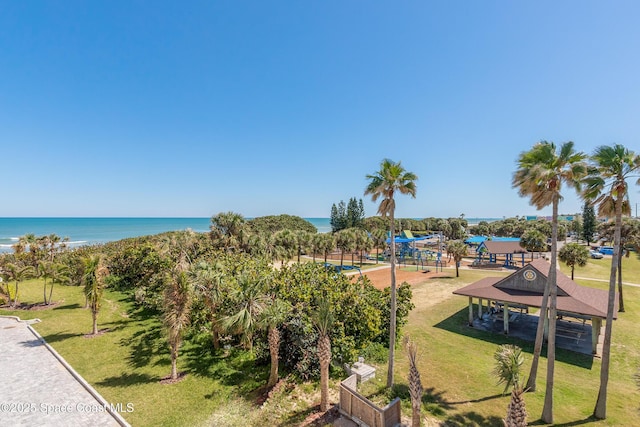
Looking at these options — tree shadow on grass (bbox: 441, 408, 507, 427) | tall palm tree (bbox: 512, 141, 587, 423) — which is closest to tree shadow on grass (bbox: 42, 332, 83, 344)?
tree shadow on grass (bbox: 441, 408, 507, 427)

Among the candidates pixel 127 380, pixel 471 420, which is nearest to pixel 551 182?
pixel 471 420

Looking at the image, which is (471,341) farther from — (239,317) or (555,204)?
(239,317)

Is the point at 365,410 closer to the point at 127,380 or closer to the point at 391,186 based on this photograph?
the point at 391,186

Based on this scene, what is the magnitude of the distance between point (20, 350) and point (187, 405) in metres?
11.9

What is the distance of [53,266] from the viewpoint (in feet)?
74.0

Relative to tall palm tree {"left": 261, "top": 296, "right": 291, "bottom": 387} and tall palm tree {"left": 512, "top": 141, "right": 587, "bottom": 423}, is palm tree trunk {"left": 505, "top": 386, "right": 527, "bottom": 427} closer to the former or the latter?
tall palm tree {"left": 512, "top": 141, "right": 587, "bottom": 423}

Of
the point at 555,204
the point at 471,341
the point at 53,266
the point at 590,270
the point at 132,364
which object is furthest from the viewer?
the point at 590,270

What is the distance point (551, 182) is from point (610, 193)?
1929mm

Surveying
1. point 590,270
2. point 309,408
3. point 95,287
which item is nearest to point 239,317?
point 309,408

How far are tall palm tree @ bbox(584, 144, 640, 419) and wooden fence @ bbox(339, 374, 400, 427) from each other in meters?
7.58

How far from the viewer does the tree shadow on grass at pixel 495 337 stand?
1533 centimetres

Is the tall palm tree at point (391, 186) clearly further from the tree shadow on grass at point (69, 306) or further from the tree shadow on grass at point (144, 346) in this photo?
the tree shadow on grass at point (69, 306)

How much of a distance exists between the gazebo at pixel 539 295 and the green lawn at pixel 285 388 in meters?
2.14

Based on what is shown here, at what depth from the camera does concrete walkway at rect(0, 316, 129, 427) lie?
9938 mm
